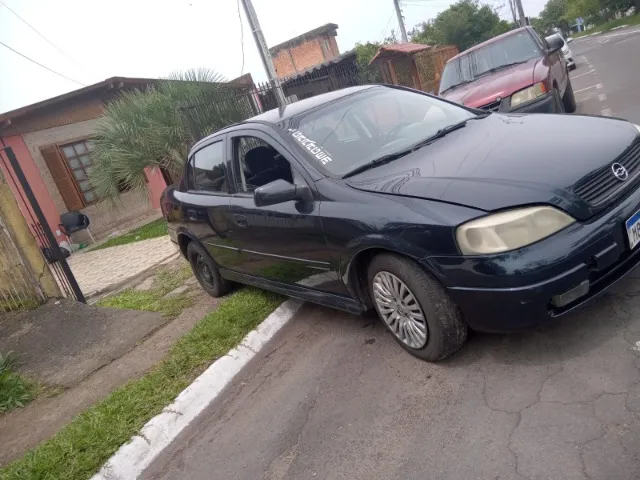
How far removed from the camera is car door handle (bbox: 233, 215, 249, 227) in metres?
4.31

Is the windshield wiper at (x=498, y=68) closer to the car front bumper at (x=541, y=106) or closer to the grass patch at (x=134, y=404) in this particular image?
the car front bumper at (x=541, y=106)

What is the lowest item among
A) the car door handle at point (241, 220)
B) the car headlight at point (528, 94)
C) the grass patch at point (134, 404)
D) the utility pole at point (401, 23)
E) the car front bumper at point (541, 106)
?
the grass patch at point (134, 404)

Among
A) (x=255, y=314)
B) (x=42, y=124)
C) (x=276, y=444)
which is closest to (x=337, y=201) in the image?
(x=276, y=444)

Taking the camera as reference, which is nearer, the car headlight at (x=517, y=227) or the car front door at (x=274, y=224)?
the car headlight at (x=517, y=227)

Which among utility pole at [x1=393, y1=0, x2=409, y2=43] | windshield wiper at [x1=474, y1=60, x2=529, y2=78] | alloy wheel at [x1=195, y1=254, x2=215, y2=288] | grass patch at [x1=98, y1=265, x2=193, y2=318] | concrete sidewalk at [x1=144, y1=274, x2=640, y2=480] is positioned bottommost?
concrete sidewalk at [x1=144, y1=274, x2=640, y2=480]

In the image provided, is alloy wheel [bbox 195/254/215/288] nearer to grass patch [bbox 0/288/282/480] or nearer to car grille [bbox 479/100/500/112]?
grass patch [bbox 0/288/282/480]

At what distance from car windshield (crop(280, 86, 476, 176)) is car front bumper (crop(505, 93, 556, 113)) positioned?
283 centimetres

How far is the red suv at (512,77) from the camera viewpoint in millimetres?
6848

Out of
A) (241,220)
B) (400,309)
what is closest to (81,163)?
(241,220)

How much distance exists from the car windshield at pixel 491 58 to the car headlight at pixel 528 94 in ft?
4.63

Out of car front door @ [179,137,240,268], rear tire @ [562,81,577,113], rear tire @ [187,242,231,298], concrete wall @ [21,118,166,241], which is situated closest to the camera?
car front door @ [179,137,240,268]

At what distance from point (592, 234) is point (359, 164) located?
1.50 m

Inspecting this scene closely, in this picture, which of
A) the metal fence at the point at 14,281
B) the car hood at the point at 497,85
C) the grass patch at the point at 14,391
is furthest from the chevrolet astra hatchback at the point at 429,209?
the metal fence at the point at 14,281

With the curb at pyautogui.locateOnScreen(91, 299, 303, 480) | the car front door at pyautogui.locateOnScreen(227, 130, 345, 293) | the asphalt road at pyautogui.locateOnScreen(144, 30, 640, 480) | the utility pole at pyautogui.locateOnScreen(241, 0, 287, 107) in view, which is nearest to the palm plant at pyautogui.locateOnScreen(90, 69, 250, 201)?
the utility pole at pyautogui.locateOnScreen(241, 0, 287, 107)
